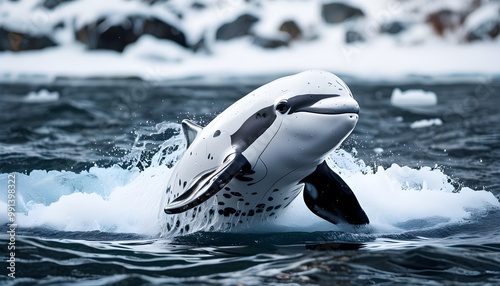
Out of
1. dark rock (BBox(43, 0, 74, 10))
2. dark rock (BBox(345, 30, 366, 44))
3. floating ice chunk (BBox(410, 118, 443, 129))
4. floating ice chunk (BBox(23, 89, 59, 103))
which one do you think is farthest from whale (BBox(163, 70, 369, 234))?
dark rock (BBox(43, 0, 74, 10))

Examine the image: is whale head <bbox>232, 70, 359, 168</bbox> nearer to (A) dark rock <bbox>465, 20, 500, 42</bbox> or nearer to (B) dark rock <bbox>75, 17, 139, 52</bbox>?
(A) dark rock <bbox>465, 20, 500, 42</bbox>

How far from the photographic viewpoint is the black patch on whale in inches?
257

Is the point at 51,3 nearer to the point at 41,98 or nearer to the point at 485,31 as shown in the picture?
the point at 41,98

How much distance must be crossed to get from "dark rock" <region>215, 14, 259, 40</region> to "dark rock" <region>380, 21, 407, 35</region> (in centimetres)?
503

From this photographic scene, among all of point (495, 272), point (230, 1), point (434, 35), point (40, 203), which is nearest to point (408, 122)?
point (40, 203)

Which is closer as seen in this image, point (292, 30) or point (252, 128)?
point (252, 128)

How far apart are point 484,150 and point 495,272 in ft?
20.9

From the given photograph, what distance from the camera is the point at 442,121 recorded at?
15.2 metres

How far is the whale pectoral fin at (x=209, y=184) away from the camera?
246 inches

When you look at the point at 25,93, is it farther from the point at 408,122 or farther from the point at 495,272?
the point at 495,272

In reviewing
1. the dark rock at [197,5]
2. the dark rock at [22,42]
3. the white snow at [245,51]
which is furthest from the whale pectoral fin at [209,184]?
the dark rock at [197,5]

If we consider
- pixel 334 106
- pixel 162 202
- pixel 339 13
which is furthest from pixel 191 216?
pixel 339 13

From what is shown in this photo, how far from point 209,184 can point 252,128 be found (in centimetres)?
62

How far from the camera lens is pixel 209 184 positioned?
6.32 metres
